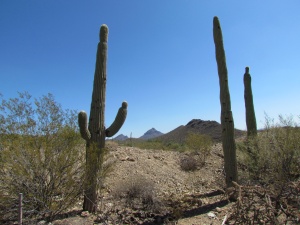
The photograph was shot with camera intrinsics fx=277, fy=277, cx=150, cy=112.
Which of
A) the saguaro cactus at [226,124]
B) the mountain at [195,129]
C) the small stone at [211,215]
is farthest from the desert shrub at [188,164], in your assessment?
the mountain at [195,129]

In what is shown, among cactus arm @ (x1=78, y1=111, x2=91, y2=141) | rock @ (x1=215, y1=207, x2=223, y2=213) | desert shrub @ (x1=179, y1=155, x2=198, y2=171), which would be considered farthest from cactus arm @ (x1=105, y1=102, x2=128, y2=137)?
desert shrub @ (x1=179, y1=155, x2=198, y2=171)

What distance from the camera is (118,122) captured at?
290 inches

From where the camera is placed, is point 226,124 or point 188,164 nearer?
point 226,124

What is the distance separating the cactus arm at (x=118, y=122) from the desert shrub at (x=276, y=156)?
4203 mm

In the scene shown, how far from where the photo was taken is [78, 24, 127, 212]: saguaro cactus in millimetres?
6323

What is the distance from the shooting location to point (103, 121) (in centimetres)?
727

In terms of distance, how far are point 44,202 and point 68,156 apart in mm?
1029

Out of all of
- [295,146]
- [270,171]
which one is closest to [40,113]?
[270,171]

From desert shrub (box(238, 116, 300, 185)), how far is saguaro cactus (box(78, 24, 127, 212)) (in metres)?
4.45

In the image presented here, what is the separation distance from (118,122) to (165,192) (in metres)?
3.16

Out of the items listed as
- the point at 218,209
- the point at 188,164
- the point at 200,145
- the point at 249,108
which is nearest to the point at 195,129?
the point at 200,145

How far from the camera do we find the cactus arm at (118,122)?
23.9 feet

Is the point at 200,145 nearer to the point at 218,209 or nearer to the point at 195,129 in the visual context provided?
the point at 218,209

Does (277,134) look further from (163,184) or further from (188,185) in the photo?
(163,184)
